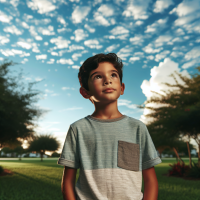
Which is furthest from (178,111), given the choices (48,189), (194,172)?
(48,189)

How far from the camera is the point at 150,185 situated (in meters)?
1.64

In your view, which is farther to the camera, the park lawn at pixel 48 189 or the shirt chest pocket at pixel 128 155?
the park lawn at pixel 48 189

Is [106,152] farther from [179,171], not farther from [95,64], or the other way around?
[179,171]

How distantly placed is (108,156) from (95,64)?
30.9 inches

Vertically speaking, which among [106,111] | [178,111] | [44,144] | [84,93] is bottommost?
[106,111]

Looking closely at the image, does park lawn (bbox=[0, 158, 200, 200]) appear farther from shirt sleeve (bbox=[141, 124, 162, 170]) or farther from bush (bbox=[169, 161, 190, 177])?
shirt sleeve (bbox=[141, 124, 162, 170])

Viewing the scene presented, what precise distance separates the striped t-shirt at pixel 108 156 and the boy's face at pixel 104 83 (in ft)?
0.61

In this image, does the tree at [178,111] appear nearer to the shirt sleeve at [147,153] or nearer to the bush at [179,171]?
the bush at [179,171]

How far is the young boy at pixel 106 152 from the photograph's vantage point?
1.52 meters

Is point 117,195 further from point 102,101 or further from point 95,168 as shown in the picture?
point 102,101

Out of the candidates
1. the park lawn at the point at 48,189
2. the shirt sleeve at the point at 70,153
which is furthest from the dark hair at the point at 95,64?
the park lawn at the point at 48,189

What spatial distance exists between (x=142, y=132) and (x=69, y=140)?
61 cm

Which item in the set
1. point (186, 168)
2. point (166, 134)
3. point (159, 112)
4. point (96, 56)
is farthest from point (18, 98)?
point (186, 168)

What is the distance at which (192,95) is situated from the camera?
13836 millimetres
